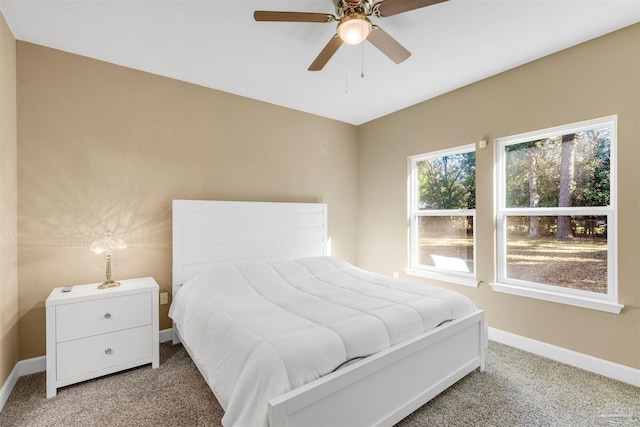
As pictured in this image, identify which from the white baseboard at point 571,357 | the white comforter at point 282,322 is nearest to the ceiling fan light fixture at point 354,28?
the white comforter at point 282,322

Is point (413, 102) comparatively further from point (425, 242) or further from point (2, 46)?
point (2, 46)

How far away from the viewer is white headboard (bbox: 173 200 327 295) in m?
2.85

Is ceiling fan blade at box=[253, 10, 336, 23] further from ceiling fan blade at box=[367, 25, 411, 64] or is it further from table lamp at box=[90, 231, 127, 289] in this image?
table lamp at box=[90, 231, 127, 289]

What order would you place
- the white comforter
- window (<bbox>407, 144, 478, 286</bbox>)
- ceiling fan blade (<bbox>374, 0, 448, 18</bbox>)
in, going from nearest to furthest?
1. the white comforter
2. ceiling fan blade (<bbox>374, 0, 448, 18</bbox>)
3. window (<bbox>407, 144, 478, 286</bbox>)

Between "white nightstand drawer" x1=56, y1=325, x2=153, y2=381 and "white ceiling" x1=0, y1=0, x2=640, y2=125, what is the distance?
2.26 m

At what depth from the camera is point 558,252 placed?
263 cm

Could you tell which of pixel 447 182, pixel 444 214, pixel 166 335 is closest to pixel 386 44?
pixel 447 182

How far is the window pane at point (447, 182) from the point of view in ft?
10.7

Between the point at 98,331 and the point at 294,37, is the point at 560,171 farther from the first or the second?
the point at 98,331

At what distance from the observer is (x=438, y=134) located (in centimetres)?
345

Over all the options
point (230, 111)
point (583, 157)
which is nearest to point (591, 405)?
point (583, 157)

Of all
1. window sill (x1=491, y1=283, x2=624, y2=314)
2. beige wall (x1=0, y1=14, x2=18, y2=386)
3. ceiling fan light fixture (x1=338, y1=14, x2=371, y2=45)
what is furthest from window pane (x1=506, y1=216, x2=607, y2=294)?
beige wall (x1=0, y1=14, x2=18, y2=386)

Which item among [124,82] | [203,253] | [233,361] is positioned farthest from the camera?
[203,253]

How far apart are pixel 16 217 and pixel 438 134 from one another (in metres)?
3.97
